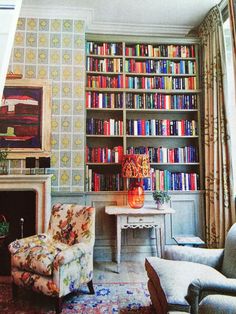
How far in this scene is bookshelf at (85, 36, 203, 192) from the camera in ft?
12.7

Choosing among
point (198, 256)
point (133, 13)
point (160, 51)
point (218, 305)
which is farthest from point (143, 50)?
point (218, 305)

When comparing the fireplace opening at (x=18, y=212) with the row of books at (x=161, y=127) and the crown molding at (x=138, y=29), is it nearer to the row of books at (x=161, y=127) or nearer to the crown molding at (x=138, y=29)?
the row of books at (x=161, y=127)

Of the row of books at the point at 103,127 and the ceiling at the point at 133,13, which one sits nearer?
the ceiling at the point at 133,13

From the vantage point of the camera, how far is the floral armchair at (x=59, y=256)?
7.62 ft

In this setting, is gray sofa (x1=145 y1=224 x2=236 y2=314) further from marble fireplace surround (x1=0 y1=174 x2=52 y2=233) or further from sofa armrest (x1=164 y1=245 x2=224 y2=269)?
marble fireplace surround (x1=0 y1=174 x2=52 y2=233)

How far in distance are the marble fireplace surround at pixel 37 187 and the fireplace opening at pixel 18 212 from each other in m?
0.27

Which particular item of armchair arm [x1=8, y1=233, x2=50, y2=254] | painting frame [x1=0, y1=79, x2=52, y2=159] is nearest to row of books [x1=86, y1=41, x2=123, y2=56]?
painting frame [x1=0, y1=79, x2=52, y2=159]

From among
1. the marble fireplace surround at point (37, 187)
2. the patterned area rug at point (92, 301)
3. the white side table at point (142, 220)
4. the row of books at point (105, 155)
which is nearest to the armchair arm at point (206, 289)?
the patterned area rug at point (92, 301)

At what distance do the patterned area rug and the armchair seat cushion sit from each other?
0.96 ft

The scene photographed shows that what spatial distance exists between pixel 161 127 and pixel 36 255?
2.31m

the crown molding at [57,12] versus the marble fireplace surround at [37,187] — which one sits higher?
the crown molding at [57,12]

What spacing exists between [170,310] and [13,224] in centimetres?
264

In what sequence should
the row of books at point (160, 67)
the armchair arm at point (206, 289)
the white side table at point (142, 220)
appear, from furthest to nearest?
the row of books at point (160, 67) → the white side table at point (142, 220) → the armchair arm at point (206, 289)

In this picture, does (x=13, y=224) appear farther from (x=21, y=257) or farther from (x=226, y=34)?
(x=226, y=34)
